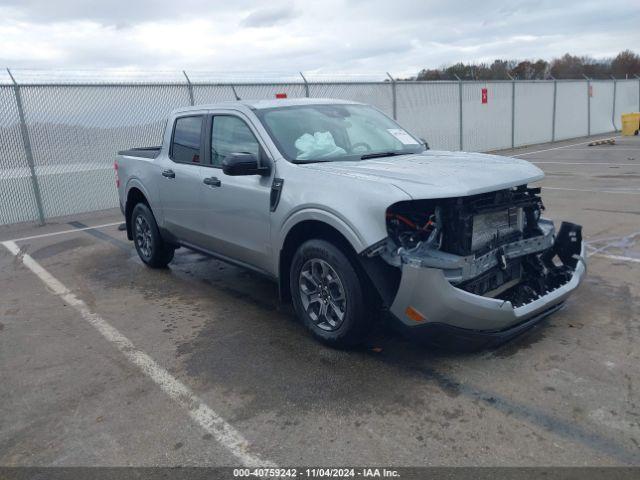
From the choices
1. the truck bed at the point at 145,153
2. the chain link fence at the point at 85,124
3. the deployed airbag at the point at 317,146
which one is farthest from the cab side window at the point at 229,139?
the chain link fence at the point at 85,124

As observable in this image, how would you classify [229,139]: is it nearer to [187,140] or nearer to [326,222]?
[187,140]

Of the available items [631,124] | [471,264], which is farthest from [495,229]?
[631,124]

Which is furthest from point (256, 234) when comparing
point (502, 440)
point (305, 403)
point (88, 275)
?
point (88, 275)

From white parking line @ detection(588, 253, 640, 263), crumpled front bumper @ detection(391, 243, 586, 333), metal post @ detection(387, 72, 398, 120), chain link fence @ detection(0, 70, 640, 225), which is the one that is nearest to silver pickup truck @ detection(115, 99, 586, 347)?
crumpled front bumper @ detection(391, 243, 586, 333)

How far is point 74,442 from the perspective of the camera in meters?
3.22

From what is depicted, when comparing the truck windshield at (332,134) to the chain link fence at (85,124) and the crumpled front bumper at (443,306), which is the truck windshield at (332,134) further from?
the chain link fence at (85,124)

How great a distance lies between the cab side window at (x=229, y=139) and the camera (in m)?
4.87

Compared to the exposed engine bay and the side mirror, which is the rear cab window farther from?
the exposed engine bay

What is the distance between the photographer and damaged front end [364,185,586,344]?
139 inches

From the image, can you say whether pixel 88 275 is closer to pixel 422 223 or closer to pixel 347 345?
pixel 347 345

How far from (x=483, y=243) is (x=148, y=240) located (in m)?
4.23

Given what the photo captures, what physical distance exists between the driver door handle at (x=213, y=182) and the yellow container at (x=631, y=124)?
2432cm

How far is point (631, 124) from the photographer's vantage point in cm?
2439

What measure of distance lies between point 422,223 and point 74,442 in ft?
8.24
